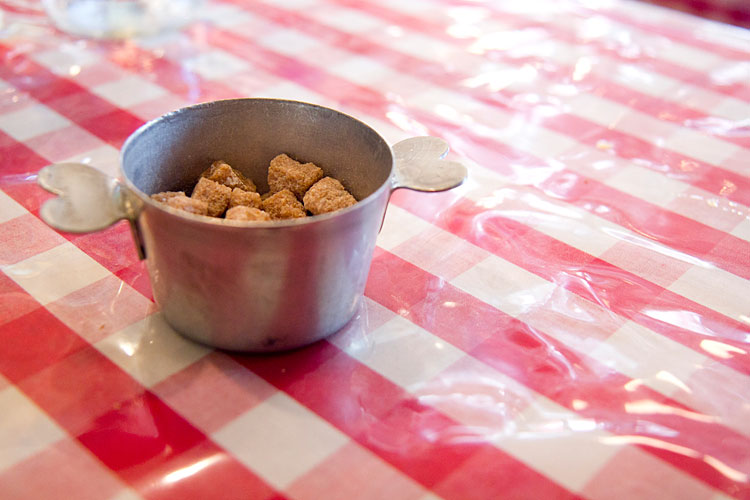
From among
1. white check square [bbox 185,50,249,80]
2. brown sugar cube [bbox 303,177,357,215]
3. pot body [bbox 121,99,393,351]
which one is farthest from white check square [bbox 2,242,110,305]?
white check square [bbox 185,50,249,80]

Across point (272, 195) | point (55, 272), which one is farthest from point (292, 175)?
point (55, 272)

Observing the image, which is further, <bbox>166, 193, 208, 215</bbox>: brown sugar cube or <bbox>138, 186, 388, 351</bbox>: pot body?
<bbox>166, 193, 208, 215</bbox>: brown sugar cube

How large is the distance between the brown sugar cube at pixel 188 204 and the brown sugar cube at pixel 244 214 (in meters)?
0.03

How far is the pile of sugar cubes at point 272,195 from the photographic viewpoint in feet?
2.33

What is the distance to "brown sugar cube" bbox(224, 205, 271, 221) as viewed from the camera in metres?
0.68

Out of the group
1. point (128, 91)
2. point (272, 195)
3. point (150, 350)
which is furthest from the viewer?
point (128, 91)

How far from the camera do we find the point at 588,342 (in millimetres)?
723

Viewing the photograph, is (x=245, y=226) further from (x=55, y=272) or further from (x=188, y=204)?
(x=55, y=272)

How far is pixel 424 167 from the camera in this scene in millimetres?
719

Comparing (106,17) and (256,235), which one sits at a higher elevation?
(256,235)

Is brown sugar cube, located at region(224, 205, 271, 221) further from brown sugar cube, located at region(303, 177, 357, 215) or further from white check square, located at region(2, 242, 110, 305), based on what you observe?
white check square, located at region(2, 242, 110, 305)

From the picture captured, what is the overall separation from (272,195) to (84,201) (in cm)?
21

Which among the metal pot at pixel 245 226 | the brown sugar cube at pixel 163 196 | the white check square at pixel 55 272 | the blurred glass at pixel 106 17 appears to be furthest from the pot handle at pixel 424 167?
the blurred glass at pixel 106 17

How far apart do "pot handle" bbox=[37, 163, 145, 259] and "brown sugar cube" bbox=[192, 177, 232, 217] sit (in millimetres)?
100
